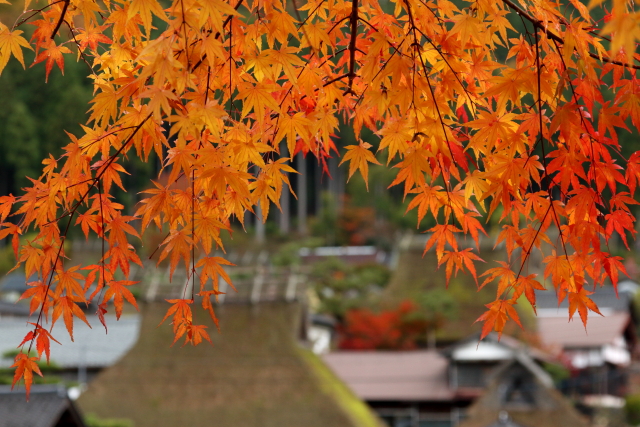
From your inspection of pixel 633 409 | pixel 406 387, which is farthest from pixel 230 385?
pixel 633 409

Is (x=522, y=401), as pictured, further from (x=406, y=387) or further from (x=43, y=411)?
(x=43, y=411)

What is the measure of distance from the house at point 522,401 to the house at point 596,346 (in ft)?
9.80

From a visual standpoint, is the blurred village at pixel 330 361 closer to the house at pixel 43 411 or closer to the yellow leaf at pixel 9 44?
the house at pixel 43 411

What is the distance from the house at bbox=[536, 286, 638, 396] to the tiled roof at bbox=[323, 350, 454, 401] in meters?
3.09

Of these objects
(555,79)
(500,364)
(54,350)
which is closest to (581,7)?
(555,79)

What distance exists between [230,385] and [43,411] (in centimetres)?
402

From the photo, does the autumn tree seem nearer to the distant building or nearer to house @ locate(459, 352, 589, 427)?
house @ locate(459, 352, 589, 427)

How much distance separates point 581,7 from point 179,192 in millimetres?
1243

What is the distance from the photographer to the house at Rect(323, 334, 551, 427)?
13875 millimetres

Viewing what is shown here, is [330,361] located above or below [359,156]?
above

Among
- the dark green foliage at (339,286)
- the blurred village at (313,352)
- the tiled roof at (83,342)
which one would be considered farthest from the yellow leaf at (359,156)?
the dark green foliage at (339,286)

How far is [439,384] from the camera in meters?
14.6

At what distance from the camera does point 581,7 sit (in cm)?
201

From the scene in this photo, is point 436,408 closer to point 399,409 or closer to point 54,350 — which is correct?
point 399,409
